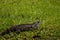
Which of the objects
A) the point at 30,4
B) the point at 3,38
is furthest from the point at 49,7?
the point at 3,38

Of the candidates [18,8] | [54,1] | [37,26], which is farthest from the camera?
[54,1]

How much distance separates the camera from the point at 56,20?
16844 mm

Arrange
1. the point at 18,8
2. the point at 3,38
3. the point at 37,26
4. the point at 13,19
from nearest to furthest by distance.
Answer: the point at 3,38 → the point at 37,26 → the point at 13,19 → the point at 18,8

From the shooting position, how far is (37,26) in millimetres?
15438

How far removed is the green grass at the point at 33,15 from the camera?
1452cm

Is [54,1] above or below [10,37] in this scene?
above

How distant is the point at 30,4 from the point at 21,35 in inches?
266

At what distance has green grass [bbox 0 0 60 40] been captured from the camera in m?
14.5

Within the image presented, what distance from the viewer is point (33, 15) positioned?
17.8 meters

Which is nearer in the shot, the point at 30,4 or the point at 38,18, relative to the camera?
the point at 38,18

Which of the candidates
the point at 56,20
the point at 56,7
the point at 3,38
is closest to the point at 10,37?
the point at 3,38

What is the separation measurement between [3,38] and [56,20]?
515 centimetres

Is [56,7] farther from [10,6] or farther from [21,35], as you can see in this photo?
[21,35]

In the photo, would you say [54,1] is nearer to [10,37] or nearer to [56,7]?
[56,7]
